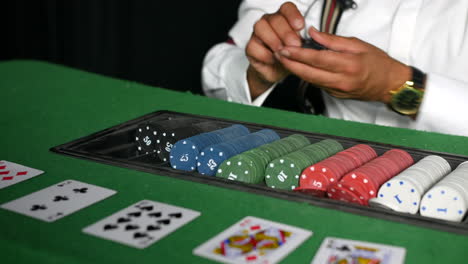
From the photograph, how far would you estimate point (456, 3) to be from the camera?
6.02 ft

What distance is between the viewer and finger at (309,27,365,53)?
158 cm

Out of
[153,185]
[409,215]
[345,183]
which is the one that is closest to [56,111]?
[153,185]

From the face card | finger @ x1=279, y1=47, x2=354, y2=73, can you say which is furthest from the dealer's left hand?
the face card

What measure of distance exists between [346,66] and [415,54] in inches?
18.2

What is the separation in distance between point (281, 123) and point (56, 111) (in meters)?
0.66

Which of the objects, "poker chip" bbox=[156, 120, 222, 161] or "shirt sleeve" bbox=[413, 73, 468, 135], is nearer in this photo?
"poker chip" bbox=[156, 120, 222, 161]

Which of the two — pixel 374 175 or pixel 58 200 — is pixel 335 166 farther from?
pixel 58 200

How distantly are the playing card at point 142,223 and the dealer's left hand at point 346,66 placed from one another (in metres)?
0.68

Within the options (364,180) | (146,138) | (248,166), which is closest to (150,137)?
(146,138)

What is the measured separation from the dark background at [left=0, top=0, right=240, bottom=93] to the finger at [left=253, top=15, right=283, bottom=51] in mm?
2771

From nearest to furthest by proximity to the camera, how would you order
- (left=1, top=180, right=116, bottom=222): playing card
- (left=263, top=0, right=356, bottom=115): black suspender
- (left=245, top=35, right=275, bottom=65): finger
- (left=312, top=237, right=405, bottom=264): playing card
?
(left=312, top=237, right=405, bottom=264): playing card, (left=1, top=180, right=116, bottom=222): playing card, (left=245, top=35, right=275, bottom=65): finger, (left=263, top=0, right=356, bottom=115): black suspender

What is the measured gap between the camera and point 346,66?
159cm

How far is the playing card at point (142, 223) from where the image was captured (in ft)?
3.14

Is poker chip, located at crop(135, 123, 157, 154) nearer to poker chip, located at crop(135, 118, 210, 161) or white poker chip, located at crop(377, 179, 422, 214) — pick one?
poker chip, located at crop(135, 118, 210, 161)
